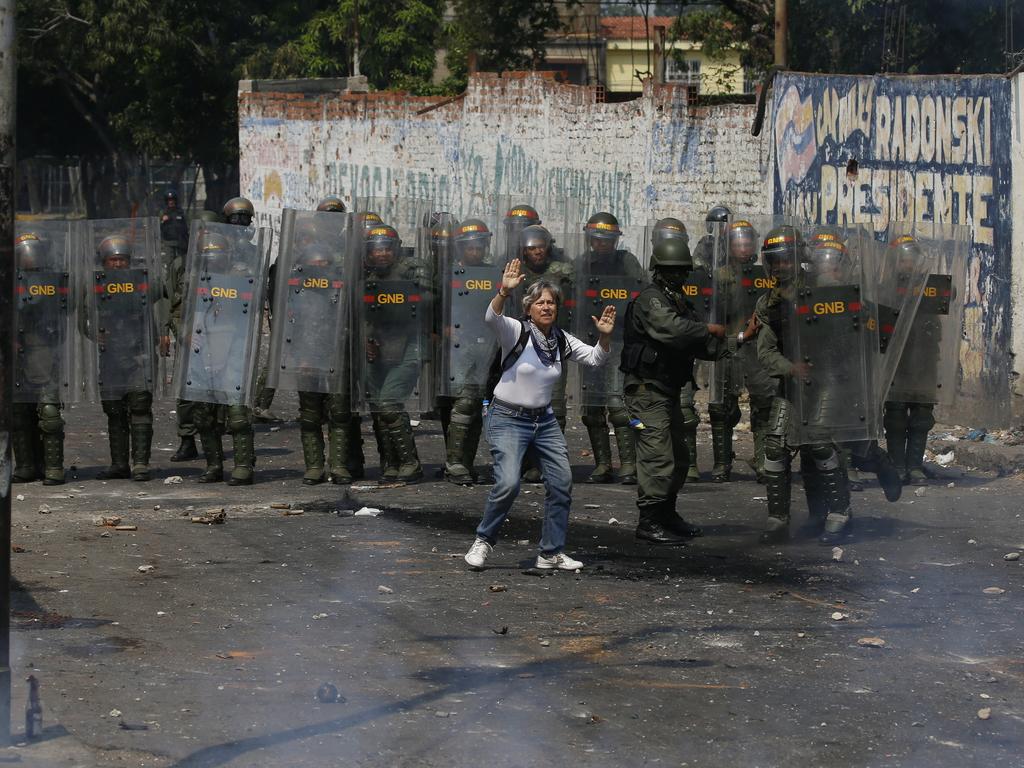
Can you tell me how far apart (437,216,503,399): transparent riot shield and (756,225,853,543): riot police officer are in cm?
248

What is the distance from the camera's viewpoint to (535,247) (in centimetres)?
1175

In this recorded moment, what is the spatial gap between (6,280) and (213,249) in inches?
261

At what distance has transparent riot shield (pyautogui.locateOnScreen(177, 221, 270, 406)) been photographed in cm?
1195

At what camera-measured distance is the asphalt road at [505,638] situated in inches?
233

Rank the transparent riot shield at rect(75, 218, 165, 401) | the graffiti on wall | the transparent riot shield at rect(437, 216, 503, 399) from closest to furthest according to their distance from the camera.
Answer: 1. the transparent riot shield at rect(437, 216, 503, 399)
2. the transparent riot shield at rect(75, 218, 165, 401)
3. the graffiti on wall

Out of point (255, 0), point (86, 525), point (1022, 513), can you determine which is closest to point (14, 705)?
point (86, 525)

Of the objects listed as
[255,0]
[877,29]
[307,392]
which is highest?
[255,0]

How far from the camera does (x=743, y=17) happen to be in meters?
27.3

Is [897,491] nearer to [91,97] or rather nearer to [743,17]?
[743,17]

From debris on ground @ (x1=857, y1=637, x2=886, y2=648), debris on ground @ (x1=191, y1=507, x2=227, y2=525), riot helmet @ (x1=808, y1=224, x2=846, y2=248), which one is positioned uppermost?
riot helmet @ (x1=808, y1=224, x2=846, y2=248)

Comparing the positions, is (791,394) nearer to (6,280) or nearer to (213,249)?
(213,249)

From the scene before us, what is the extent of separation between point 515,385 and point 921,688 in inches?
118

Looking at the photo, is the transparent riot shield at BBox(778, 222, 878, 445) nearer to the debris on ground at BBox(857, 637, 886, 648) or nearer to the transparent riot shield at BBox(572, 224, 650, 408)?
the transparent riot shield at BBox(572, 224, 650, 408)

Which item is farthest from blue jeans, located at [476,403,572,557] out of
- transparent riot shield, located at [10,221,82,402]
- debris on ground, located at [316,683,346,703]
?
transparent riot shield, located at [10,221,82,402]
